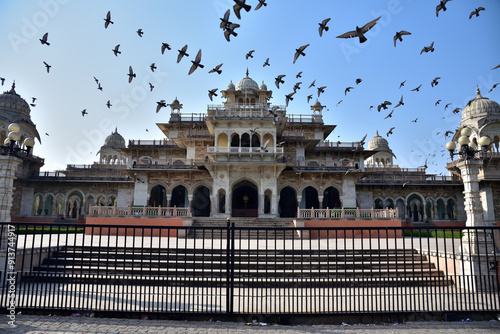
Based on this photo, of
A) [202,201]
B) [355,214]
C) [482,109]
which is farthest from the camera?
[482,109]

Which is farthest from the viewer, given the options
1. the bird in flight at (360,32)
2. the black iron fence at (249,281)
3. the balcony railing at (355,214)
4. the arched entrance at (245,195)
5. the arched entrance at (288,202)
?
the arched entrance at (288,202)

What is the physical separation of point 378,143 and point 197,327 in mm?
42909

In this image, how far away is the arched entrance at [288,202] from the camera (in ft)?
92.6

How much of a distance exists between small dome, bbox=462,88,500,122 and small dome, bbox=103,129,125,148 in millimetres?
41113

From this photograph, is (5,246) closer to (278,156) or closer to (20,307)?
(20,307)

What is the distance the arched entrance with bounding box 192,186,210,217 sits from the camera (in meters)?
27.9

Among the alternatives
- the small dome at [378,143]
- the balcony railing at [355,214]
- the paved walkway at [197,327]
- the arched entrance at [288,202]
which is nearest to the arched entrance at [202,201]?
the arched entrance at [288,202]

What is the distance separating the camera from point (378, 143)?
43406 millimetres

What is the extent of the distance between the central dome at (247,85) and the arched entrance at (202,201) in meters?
10.4

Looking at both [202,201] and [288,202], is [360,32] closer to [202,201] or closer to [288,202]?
[288,202]

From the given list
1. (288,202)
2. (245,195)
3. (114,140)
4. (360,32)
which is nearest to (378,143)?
(288,202)

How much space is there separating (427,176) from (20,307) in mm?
34572

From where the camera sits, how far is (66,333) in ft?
16.1

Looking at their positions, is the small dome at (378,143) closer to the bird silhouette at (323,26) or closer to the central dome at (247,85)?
the central dome at (247,85)
